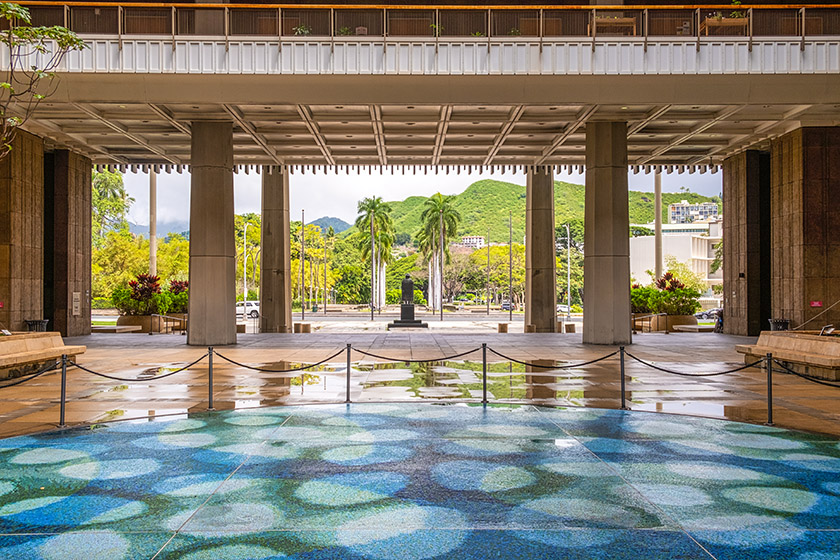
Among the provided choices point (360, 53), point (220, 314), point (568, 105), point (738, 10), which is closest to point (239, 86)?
point (360, 53)

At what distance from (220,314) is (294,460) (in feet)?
59.8

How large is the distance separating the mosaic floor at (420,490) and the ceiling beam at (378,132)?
54.3ft

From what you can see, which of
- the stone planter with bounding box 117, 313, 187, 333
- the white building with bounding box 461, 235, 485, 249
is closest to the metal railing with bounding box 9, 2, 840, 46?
the stone planter with bounding box 117, 313, 187, 333

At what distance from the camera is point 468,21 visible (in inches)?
907

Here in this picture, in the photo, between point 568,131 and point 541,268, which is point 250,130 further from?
point 541,268

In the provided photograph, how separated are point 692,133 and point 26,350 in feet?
82.7

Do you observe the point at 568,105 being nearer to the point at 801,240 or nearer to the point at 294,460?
the point at 801,240

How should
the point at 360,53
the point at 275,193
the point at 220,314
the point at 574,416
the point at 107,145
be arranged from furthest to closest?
the point at 275,193 → the point at 107,145 → the point at 220,314 → the point at 360,53 → the point at 574,416

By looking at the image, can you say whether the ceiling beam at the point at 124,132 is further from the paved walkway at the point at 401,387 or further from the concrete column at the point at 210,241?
the paved walkway at the point at 401,387

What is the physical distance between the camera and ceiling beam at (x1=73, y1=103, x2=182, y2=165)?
922 inches

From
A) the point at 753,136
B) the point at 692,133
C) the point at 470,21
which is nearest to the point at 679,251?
the point at 753,136

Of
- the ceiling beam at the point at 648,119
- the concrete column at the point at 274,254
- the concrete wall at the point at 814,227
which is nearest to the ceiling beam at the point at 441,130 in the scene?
the ceiling beam at the point at 648,119

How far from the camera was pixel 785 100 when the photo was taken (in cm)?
2266

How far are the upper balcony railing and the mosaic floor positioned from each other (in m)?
15.7
